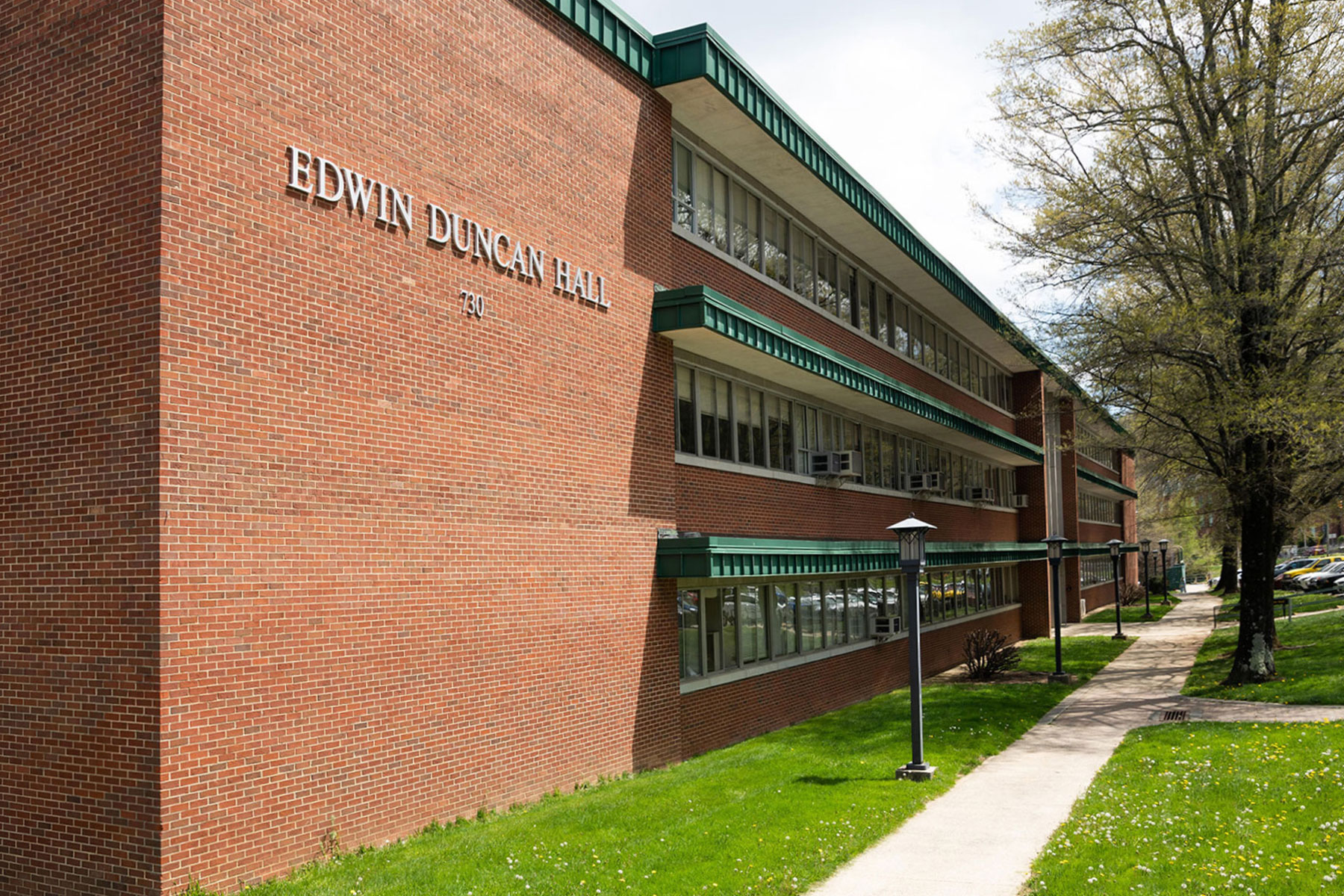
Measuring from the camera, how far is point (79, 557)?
853cm

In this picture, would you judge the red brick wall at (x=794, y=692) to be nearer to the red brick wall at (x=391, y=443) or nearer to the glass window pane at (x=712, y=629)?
the glass window pane at (x=712, y=629)

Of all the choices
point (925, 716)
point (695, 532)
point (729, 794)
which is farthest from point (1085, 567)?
point (729, 794)

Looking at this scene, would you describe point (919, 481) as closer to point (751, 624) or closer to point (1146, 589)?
point (751, 624)

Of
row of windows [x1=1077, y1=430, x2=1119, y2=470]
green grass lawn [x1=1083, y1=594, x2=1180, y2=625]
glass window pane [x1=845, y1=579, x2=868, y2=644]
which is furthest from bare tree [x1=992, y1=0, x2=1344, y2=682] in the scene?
row of windows [x1=1077, y1=430, x2=1119, y2=470]

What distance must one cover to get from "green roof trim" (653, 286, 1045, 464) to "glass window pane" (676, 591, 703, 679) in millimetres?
4034

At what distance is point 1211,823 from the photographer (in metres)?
10.3

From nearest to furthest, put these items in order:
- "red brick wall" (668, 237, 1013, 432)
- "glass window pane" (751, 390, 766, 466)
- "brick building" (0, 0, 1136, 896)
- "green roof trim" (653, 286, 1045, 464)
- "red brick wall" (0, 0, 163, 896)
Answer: "red brick wall" (0, 0, 163, 896), "brick building" (0, 0, 1136, 896), "green roof trim" (653, 286, 1045, 464), "red brick wall" (668, 237, 1013, 432), "glass window pane" (751, 390, 766, 466)

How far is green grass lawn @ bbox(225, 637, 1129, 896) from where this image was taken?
28.5ft

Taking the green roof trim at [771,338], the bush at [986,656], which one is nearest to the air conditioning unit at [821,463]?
the green roof trim at [771,338]

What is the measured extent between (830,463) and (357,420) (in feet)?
41.8

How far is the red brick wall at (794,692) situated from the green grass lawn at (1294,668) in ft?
20.5

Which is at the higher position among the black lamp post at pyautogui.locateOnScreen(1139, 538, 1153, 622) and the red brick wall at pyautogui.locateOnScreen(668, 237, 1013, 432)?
the red brick wall at pyautogui.locateOnScreen(668, 237, 1013, 432)

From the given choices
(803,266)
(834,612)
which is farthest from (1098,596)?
(803,266)

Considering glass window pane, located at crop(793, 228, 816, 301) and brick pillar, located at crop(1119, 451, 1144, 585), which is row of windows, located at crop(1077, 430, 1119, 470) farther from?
glass window pane, located at crop(793, 228, 816, 301)
